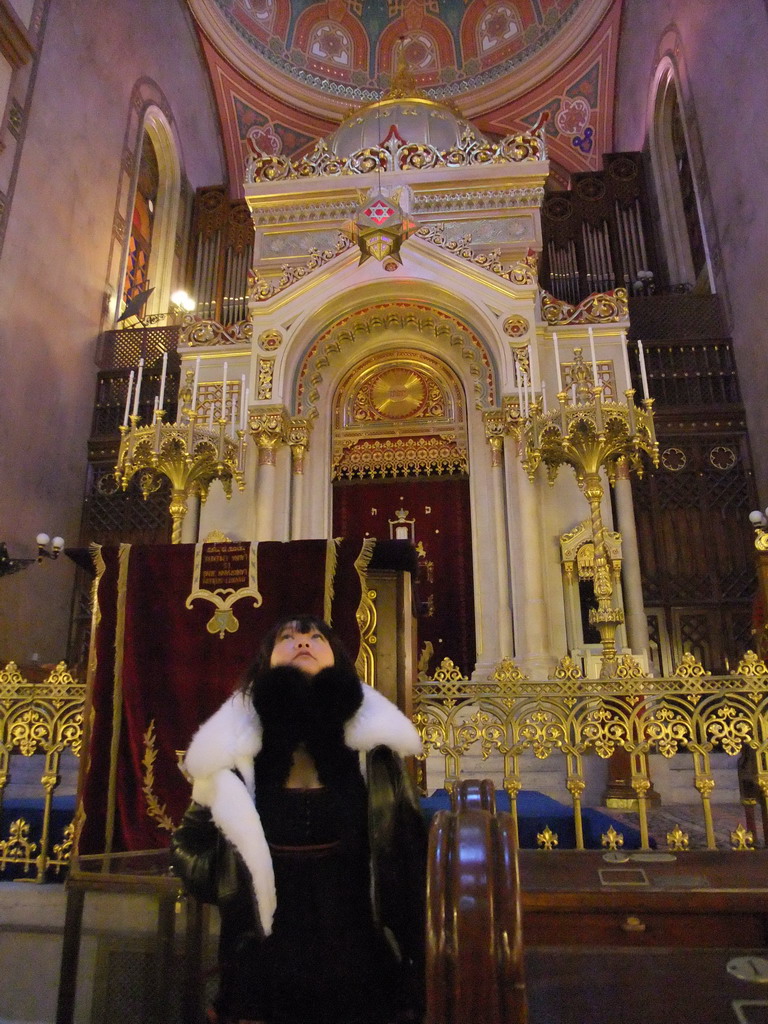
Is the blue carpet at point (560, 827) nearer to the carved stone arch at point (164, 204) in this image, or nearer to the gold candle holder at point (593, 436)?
the gold candle holder at point (593, 436)

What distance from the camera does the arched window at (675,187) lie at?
1139 centimetres

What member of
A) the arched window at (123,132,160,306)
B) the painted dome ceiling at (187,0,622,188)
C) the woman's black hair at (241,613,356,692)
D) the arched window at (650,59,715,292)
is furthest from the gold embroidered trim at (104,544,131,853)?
the painted dome ceiling at (187,0,622,188)

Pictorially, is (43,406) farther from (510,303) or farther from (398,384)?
(510,303)

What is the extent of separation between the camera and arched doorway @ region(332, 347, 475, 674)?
8.53 metres

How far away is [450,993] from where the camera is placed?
1.05 m

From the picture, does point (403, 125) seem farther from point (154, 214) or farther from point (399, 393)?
point (399, 393)

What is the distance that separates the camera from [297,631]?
1908mm

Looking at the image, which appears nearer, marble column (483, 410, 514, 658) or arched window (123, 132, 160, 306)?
marble column (483, 410, 514, 658)

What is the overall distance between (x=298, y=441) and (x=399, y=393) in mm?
1574

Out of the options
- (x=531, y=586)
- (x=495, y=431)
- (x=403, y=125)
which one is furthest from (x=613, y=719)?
(x=403, y=125)

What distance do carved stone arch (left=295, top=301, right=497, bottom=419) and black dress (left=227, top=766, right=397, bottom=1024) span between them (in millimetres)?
6912

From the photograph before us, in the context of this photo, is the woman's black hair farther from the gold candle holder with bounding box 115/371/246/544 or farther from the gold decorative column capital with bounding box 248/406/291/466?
the gold decorative column capital with bounding box 248/406/291/466

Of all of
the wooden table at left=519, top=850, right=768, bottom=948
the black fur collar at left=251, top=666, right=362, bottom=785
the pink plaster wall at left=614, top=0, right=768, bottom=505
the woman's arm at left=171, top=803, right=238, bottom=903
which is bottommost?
the wooden table at left=519, top=850, right=768, bottom=948

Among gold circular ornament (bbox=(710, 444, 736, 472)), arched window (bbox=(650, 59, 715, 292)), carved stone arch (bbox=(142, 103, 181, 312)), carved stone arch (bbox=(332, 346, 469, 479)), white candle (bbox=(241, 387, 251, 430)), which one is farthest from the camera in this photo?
carved stone arch (bbox=(142, 103, 181, 312))
